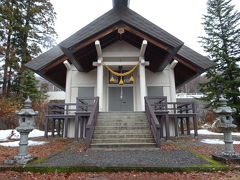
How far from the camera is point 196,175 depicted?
3100mm

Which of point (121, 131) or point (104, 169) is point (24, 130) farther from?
point (121, 131)

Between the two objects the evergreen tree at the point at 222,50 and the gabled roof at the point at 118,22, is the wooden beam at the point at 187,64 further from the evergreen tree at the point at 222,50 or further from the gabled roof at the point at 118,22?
the evergreen tree at the point at 222,50

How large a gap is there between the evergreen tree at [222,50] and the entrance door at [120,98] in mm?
7232

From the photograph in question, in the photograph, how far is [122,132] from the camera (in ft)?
20.8

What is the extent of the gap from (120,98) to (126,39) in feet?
11.9

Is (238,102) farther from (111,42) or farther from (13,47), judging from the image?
(13,47)

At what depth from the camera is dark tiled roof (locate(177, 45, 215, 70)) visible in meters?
8.28

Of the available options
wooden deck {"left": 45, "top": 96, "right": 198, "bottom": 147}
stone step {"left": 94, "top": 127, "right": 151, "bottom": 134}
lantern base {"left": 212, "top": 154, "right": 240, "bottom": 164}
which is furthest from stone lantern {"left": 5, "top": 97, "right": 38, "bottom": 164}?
lantern base {"left": 212, "top": 154, "right": 240, "bottom": 164}

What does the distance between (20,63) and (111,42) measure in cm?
1306

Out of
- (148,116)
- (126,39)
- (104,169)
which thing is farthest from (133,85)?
(104,169)

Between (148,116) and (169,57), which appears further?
(169,57)

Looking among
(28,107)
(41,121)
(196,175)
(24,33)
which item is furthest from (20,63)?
(196,175)

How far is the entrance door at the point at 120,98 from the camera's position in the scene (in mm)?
10195

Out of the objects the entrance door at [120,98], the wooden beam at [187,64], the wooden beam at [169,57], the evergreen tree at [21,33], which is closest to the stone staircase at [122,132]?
the entrance door at [120,98]
